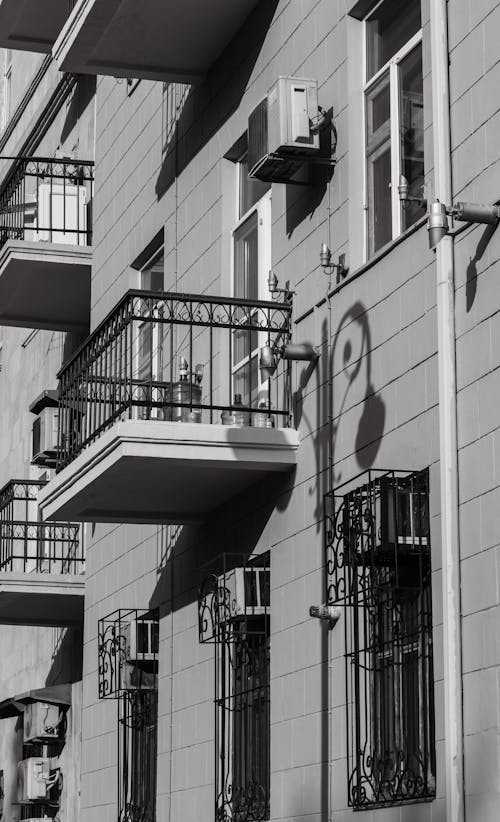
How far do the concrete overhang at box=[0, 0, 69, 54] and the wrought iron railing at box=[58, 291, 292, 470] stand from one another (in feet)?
15.0

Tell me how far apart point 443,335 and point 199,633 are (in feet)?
14.2

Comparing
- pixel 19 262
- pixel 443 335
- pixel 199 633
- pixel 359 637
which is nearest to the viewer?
pixel 443 335

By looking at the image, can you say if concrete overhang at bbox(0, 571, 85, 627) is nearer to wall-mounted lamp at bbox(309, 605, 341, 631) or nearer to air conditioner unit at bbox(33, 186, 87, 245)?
air conditioner unit at bbox(33, 186, 87, 245)

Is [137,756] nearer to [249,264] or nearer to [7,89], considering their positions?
[249,264]

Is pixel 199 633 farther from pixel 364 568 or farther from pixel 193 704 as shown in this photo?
pixel 364 568

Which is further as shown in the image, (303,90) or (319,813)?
(303,90)

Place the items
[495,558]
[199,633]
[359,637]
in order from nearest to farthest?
[495,558]
[359,637]
[199,633]

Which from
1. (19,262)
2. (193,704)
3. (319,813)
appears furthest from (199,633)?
(19,262)

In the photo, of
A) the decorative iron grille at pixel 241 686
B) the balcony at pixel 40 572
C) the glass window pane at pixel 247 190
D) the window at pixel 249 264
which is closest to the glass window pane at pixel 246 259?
the window at pixel 249 264

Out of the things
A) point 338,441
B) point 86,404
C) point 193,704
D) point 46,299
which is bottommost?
point 193,704

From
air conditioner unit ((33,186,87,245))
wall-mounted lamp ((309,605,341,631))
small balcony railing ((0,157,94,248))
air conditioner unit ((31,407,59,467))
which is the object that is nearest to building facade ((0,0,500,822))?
wall-mounted lamp ((309,605,341,631))

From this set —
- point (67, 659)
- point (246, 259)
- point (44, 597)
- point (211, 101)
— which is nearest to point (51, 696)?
point (67, 659)

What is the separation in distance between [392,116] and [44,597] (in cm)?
829

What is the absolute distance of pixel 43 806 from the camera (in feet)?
62.7
